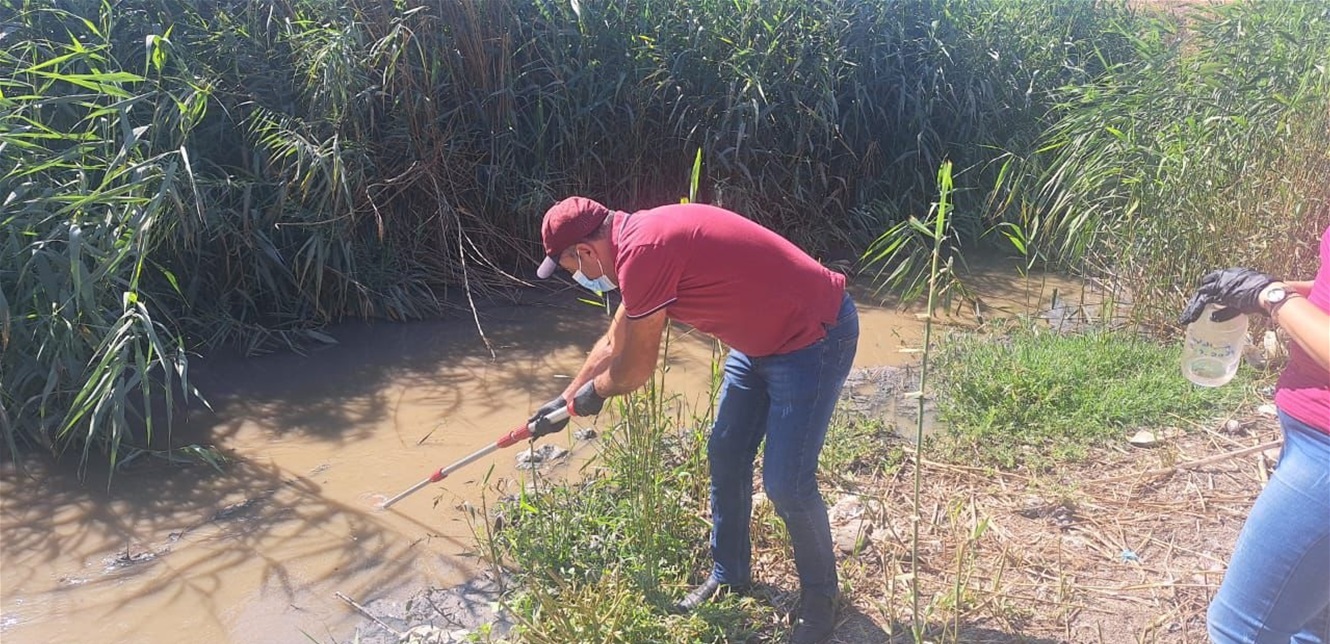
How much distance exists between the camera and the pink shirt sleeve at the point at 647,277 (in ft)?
7.06

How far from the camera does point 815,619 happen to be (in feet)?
8.13

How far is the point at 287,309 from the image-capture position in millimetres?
5184

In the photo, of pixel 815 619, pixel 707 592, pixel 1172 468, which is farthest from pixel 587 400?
pixel 1172 468

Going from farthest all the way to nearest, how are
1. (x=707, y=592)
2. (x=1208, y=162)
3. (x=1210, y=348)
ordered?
(x=1208, y=162)
(x=1210, y=348)
(x=707, y=592)

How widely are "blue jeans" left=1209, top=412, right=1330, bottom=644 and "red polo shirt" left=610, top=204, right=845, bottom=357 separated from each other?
96cm

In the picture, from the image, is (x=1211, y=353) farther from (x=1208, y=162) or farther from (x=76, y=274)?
(x=76, y=274)

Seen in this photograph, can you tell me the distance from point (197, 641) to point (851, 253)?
4844 millimetres

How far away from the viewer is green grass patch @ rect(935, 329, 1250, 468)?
3.62 meters

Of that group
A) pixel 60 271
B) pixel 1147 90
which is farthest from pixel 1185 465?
pixel 60 271

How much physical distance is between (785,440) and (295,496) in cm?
229

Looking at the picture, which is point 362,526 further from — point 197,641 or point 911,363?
point 911,363

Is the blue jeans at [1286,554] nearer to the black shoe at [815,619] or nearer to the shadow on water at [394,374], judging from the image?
the black shoe at [815,619]

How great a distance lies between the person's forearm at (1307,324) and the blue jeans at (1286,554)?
0.46 ft

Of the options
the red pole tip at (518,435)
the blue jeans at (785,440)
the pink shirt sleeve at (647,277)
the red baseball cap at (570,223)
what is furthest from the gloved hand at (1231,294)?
the red pole tip at (518,435)
